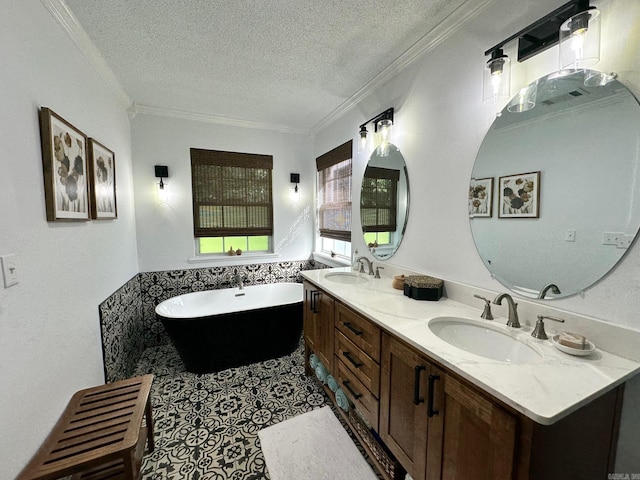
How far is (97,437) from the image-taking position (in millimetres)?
1245

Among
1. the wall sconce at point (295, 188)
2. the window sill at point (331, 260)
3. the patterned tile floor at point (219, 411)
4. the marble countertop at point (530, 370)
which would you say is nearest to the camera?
the marble countertop at point (530, 370)

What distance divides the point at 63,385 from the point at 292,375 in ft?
5.50

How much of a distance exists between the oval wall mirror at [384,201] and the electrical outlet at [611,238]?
1139mm

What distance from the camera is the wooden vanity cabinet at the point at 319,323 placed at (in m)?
1.98

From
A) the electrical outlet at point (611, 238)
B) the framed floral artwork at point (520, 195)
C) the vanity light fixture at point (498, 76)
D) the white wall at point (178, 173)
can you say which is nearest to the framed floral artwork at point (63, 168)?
the white wall at point (178, 173)

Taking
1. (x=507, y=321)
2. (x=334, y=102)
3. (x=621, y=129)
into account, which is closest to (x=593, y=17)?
(x=621, y=129)

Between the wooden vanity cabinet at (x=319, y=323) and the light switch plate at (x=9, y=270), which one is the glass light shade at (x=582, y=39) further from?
the light switch plate at (x=9, y=270)

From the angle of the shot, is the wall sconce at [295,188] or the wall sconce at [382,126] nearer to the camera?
the wall sconce at [382,126]

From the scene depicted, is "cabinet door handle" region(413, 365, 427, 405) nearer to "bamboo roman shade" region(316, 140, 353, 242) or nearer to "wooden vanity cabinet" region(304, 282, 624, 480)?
"wooden vanity cabinet" region(304, 282, 624, 480)

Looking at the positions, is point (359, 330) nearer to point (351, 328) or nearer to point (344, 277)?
point (351, 328)

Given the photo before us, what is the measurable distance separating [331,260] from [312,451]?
6.51 ft

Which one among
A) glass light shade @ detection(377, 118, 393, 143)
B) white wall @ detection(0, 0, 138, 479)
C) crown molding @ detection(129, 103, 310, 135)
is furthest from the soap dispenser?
white wall @ detection(0, 0, 138, 479)

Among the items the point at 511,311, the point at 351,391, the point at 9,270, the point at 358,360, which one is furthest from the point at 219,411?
the point at 511,311

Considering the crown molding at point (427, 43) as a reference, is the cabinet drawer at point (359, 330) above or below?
below
